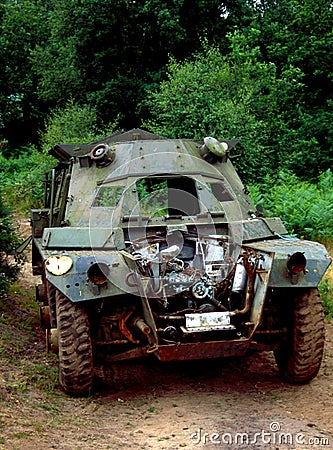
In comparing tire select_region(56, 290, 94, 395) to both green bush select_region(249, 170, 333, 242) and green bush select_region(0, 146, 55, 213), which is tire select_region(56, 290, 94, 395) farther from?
green bush select_region(0, 146, 55, 213)

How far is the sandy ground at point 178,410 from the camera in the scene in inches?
209

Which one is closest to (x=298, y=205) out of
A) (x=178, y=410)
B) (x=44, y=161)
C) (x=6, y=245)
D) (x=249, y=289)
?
(x=6, y=245)

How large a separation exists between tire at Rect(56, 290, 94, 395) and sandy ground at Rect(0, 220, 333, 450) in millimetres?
205

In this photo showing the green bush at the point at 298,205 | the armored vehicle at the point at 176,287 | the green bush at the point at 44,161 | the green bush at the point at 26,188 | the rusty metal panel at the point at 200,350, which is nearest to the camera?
the rusty metal panel at the point at 200,350

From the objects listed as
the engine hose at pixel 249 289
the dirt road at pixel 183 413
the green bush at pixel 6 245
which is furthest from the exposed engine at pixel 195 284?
the green bush at pixel 6 245

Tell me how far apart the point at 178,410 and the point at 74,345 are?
3.40 ft

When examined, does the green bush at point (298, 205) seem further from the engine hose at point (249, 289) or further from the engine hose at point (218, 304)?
the engine hose at point (218, 304)

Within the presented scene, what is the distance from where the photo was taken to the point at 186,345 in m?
6.23

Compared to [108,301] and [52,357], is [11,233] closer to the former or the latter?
[52,357]

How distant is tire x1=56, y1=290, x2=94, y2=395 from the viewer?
21.1 ft

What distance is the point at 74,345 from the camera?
21.1 ft

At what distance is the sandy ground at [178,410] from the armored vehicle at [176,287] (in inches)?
12.8

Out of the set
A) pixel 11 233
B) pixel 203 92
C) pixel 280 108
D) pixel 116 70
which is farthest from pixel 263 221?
pixel 116 70

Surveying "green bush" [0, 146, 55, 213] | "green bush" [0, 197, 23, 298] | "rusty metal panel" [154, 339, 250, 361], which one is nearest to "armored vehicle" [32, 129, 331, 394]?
"rusty metal panel" [154, 339, 250, 361]
